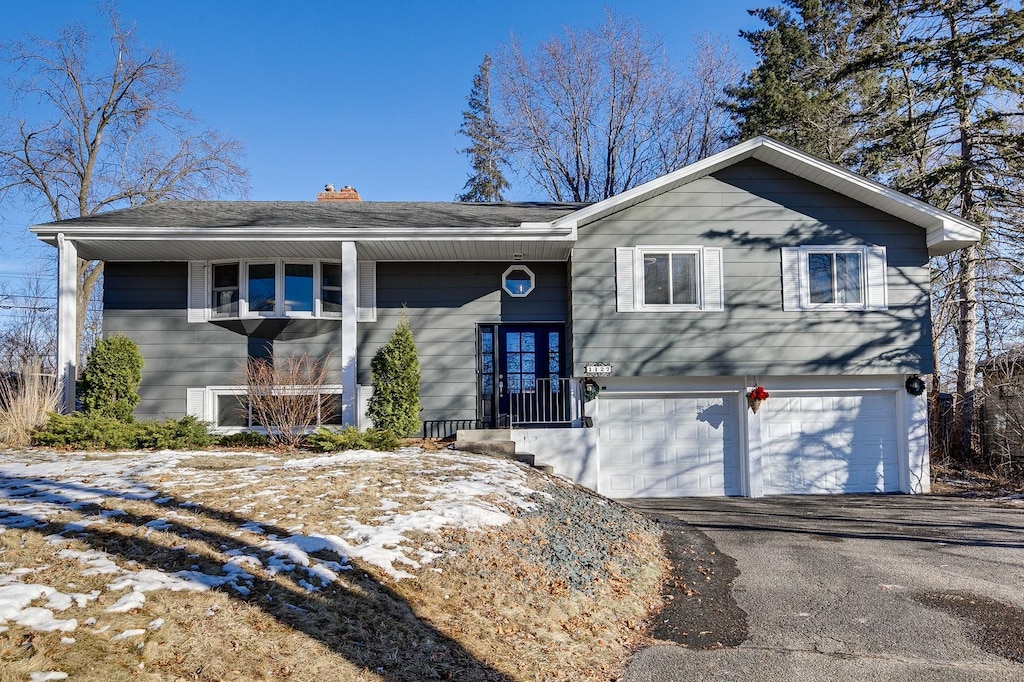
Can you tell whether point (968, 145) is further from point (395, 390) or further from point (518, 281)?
point (395, 390)

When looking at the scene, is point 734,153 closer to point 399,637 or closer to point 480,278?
point 480,278

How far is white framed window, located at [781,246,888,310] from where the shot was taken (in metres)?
11.6

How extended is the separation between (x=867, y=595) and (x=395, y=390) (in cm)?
719

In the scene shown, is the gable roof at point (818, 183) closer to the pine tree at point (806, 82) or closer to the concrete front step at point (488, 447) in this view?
the concrete front step at point (488, 447)

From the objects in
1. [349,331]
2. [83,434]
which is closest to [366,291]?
[349,331]

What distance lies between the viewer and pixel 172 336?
12.3m

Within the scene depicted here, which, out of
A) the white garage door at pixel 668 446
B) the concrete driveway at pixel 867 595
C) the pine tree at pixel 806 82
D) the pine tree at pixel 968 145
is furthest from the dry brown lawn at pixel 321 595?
the pine tree at pixel 806 82

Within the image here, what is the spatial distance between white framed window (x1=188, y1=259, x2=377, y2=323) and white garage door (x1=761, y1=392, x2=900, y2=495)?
7.71 m

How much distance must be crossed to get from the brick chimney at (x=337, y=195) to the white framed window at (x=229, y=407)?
4777 mm

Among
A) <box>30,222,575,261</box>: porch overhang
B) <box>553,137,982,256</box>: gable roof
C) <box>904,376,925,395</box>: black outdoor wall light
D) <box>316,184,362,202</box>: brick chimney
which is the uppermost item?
<box>316,184,362,202</box>: brick chimney

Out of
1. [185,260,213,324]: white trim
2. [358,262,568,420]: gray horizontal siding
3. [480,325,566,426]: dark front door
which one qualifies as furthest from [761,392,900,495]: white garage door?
[185,260,213,324]: white trim

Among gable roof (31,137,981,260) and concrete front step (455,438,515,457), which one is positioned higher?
gable roof (31,137,981,260)

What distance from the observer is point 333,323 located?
12.3 m

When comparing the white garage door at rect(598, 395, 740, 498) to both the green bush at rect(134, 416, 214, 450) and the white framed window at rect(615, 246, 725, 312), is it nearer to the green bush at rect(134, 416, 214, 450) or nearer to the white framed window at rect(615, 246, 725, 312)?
the white framed window at rect(615, 246, 725, 312)
